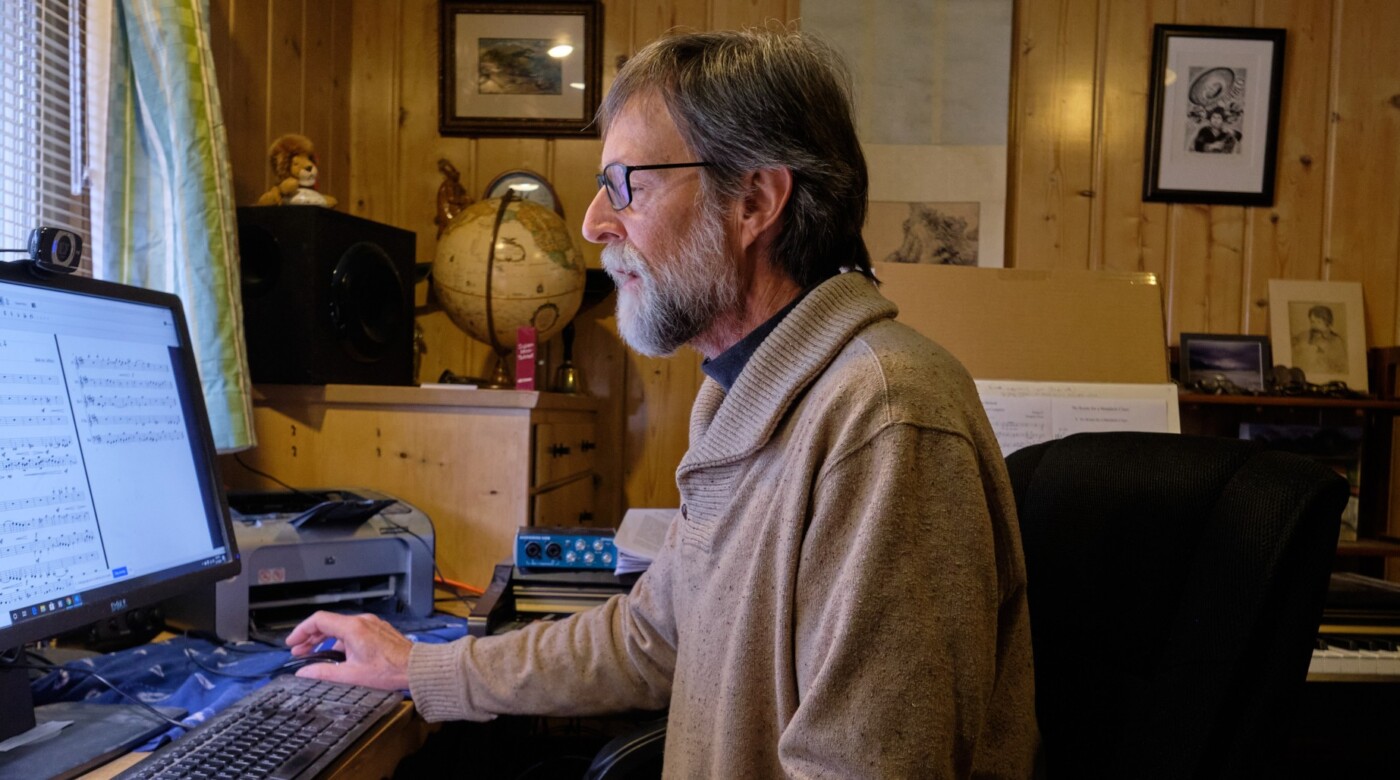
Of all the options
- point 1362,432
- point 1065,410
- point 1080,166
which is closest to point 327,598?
point 1065,410

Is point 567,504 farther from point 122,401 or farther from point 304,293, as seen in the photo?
point 122,401

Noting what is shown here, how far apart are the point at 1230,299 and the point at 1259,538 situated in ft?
7.14

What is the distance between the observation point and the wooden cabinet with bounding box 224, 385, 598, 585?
1.75 metres

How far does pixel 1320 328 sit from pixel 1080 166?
0.79 metres

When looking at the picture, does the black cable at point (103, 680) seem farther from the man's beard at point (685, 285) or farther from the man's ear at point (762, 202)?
the man's ear at point (762, 202)

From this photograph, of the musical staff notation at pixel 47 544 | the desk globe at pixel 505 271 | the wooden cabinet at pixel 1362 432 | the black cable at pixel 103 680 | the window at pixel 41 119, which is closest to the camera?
the musical staff notation at pixel 47 544

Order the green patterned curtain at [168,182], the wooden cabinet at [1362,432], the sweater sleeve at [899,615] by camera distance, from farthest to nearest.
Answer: the wooden cabinet at [1362,432], the green patterned curtain at [168,182], the sweater sleeve at [899,615]

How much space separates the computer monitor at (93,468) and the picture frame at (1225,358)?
7.76 feet

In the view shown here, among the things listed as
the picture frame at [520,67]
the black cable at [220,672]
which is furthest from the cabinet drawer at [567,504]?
the picture frame at [520,67]

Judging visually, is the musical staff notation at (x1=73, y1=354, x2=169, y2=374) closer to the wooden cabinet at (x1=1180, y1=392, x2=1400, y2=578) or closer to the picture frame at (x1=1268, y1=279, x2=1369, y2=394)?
the wooden cabinet at (x1=1180, y1=392, x2=1400, y2=578)

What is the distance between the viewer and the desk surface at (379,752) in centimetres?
88

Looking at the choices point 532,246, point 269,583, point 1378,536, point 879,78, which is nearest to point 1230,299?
point 1378,536

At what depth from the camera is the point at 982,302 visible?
189 centimetres

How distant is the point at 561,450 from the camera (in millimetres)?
2010
